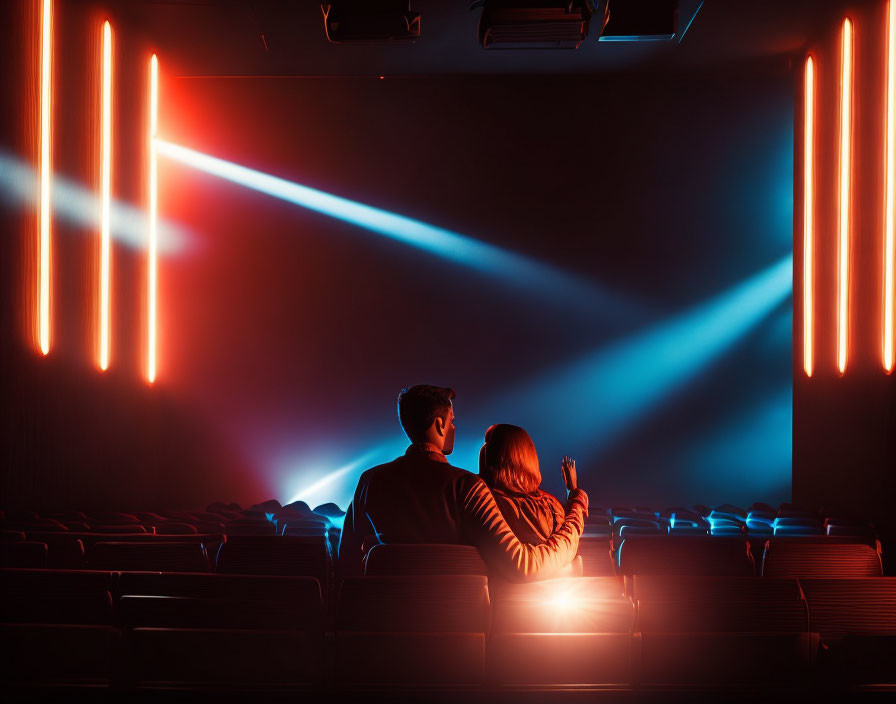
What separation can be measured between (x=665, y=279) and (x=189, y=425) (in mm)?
7049

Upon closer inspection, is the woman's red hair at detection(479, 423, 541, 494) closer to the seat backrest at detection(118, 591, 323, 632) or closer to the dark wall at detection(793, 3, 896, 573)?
the seat backrest at detection(118, 591, 323, 632)

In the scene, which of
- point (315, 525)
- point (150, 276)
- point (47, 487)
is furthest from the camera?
point (150, 276)

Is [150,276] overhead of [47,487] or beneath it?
overhead

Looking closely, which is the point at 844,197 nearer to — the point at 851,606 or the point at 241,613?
the point at 851,606

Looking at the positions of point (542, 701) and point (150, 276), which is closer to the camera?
point (542, 701)

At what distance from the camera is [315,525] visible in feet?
18.1

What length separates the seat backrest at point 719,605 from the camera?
199 cm

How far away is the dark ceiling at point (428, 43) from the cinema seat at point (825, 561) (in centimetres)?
753

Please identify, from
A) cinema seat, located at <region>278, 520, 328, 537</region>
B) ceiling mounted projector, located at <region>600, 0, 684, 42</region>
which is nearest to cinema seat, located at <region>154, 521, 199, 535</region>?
cinema seat, located at <region>278, 520, 328, 537</region>

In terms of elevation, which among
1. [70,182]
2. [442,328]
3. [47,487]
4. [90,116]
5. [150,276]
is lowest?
[47,487]

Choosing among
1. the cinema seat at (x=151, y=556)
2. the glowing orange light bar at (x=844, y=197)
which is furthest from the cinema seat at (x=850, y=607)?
the glowing orange light bar at (x=844, y=197)

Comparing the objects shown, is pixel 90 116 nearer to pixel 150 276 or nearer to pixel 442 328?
pixel 150 276

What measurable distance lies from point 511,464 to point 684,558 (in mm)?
1032

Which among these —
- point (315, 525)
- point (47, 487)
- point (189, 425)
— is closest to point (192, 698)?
point (315, 525)
